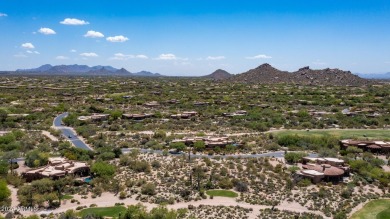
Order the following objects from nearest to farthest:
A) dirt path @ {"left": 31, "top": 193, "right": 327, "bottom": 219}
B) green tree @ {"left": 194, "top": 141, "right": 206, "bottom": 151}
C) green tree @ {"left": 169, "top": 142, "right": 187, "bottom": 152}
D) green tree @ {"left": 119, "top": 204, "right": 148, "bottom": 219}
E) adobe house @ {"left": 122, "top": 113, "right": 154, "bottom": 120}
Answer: green tree @ {"left": 119, "top": 204, "right": 148, "bottom": 219}, dirt path @ {"left": 31, "top": 193, "right": 327, "bottom": 219}, green tree @ {"left": 169, "top": 142, "right": 187, "bottom": 152}, green tree @ {"left": 194, "top": 141, "right": 206, "bottom": 151}, adobe house @ {"left": 122, "top": 113, "right": 154, "bottom": 120}

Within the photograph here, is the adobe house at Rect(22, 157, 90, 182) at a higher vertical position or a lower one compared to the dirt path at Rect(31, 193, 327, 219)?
higher

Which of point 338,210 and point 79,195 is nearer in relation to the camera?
point 338,210

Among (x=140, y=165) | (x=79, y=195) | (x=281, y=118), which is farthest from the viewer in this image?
(x=281, y=118)

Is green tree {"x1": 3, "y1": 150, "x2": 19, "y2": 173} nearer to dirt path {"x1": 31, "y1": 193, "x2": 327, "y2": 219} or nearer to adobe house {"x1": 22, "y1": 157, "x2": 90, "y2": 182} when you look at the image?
adobe house {"x1": 22, "y1": 157, "x2": 90, "y2": 182}

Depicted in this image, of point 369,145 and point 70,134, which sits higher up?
Result: point 369,145

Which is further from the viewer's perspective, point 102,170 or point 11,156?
point 11,156

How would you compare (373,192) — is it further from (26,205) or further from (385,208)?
(26,205)

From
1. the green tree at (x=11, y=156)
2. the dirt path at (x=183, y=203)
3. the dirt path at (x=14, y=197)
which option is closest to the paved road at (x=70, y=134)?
the green tree at (x=11, y=156)

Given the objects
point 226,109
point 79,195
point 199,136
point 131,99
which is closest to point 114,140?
point 199,136

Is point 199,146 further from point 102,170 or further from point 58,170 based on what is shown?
point 58,170

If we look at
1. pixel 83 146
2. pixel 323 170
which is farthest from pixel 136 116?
pixel 323 170

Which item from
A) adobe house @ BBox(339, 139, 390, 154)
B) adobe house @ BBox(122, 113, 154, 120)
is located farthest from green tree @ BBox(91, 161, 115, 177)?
adobe house @ BBox(122, 113, 154, 120)
